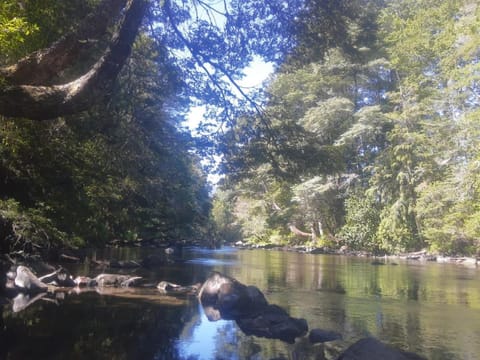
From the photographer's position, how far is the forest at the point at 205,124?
567cm

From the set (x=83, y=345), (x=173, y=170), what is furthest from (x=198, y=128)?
(x=83, y=345)

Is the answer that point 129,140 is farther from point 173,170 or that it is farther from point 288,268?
point 288,268

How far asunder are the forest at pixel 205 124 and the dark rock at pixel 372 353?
3.67 m

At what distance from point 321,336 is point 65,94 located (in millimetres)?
5745

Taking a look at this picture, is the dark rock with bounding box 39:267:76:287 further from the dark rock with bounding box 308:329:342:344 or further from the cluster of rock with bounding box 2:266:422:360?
the dark rock with bounding box 308:329:342:344

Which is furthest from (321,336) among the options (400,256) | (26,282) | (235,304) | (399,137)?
(399,137)

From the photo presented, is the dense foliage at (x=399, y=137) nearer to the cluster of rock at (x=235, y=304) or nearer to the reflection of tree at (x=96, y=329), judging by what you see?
the cluster of rock at (x=235, y=304)

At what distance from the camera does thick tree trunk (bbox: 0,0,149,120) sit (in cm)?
402

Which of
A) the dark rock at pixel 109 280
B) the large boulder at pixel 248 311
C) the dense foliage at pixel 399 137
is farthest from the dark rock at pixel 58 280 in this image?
the dense foliage at pixel 399 137

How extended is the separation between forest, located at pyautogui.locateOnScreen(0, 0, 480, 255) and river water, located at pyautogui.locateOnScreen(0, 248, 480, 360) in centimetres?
179

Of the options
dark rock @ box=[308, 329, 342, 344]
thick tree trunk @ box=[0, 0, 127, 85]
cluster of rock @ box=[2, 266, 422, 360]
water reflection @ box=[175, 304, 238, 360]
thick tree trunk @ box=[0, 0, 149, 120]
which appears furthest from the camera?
dark rock @ box=[308, 329, 342, 344]

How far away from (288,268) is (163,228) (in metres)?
9.96

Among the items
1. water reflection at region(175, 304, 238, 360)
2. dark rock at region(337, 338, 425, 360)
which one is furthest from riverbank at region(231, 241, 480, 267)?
dark rock at region(337, 338, 425, 360)

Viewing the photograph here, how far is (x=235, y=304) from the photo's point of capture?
10125 mm
